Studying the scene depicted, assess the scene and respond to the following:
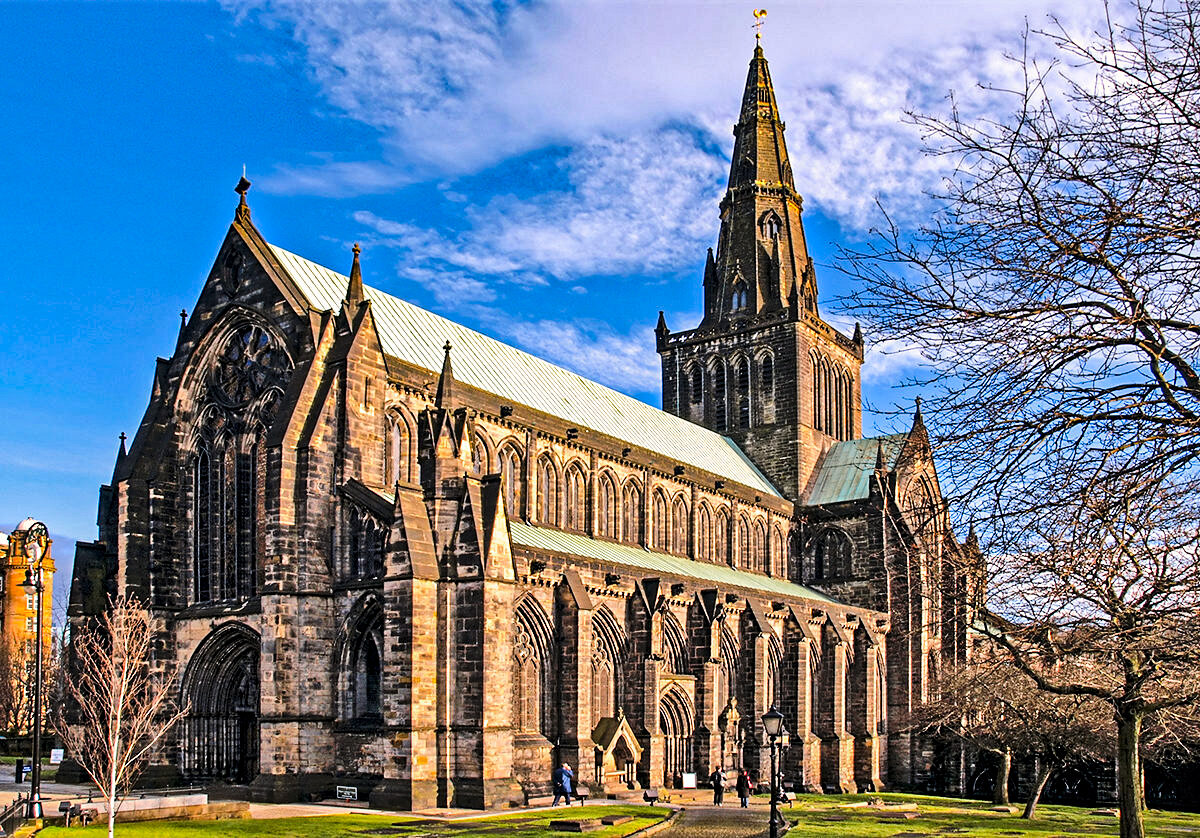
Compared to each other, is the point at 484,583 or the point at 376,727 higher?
the point at 484,583

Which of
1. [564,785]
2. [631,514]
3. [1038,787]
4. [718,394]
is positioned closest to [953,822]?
[1038,787]

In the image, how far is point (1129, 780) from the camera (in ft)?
80.6

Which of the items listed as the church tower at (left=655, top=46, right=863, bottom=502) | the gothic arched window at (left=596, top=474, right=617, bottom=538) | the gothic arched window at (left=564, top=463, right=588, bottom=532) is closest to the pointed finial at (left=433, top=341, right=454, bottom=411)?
the gothic arched window at (left=564, top=463, right=588, bottom=532)

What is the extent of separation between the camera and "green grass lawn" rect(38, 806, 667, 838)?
26.5 meters

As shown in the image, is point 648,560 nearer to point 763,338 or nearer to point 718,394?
point 718,394

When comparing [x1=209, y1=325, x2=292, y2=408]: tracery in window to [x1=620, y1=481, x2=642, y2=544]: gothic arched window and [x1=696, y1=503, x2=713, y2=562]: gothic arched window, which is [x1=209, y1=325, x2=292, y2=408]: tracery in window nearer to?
[x1=620, y1=481, x2=642, y2=544]: gothic arched window

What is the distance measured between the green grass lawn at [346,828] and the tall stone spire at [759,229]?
42772mm

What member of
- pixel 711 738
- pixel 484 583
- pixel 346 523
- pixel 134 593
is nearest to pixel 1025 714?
pixel 711 738

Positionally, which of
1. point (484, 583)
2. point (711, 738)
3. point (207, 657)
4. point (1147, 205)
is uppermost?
point (1147, 205)

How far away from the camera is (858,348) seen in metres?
75.1

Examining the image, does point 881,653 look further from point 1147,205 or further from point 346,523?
point 1147,205

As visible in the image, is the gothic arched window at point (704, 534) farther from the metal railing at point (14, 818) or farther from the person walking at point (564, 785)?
the metal railing at point (14, 818)

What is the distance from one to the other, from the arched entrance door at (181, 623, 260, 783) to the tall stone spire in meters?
38.8

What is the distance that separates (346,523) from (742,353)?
121 ft
